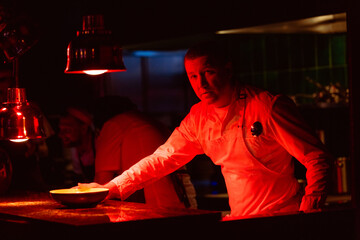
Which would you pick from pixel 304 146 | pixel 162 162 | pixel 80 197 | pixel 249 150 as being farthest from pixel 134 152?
pixel 304 146

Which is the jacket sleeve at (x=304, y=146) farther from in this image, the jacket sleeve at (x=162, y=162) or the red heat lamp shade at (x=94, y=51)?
the red heat lamp shade at (x=94, y=51)

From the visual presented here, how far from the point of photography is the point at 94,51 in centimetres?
321

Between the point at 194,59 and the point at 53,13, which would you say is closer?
the point at 194,59

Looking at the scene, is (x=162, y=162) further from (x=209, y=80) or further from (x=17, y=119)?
(x=17, y=119)

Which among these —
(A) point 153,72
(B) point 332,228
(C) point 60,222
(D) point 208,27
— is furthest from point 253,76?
(C) point 60,222

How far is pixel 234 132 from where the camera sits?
136 inches

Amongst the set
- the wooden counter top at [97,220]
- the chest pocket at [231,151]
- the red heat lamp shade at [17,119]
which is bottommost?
the wooden counter top at [97,220]

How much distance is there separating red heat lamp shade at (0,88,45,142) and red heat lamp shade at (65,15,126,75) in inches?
15.1

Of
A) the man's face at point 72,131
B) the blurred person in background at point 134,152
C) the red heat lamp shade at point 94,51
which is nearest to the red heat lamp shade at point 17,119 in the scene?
the red heat lamp shade at point 94,51

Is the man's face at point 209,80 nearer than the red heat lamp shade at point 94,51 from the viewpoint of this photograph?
No

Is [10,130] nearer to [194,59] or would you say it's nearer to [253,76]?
[194,59]

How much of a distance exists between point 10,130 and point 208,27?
156 centimetres

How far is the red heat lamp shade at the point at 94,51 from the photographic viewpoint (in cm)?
321

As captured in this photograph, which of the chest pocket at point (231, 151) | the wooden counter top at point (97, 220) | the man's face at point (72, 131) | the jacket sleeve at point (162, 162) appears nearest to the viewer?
the wooden counter top at point (97, 220)
